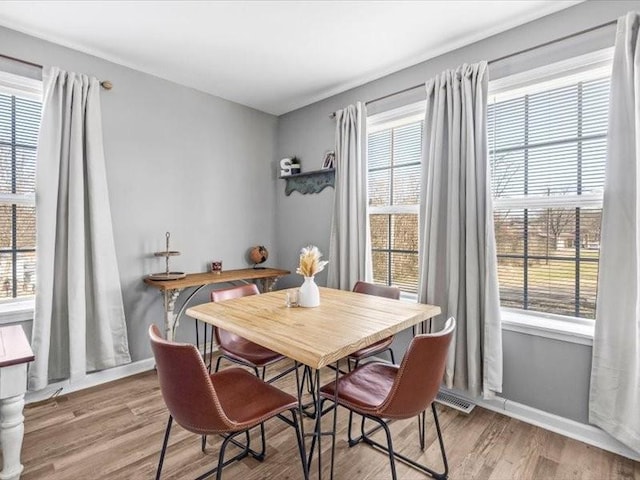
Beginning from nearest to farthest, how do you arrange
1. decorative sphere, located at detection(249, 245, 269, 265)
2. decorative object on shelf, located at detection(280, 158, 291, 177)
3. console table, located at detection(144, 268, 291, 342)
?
console table, located at detection(144, 268, 291, 342)
decorative sphere, located at detection(249, 245, 269, 265)
decorative object on shelf, located at detection(280, 158, 291, 177)

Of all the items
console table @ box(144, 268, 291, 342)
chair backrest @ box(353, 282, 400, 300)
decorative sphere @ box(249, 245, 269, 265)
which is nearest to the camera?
chair backrest @ box(353, 282, 400, 300)

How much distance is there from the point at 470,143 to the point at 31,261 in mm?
3245

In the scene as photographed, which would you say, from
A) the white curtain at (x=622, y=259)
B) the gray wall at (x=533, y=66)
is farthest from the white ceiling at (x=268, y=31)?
the white curtain at (x=622, y=259)

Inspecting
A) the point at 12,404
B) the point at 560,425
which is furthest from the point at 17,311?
the point at 560,425

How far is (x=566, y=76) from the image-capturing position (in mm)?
2088

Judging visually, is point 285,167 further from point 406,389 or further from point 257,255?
point 406,389

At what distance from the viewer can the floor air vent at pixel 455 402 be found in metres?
2.34

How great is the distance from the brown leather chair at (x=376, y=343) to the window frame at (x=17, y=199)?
2.31 meters

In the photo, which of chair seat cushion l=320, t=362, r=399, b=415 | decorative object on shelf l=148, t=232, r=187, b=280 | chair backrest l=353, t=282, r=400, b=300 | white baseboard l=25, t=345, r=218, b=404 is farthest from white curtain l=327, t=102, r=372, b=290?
white baseboard l=25, t=345, r=218, b=404

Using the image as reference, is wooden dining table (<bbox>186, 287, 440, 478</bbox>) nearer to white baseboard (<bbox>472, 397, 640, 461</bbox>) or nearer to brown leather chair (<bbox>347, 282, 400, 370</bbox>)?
brown leather chair (<bbox>347, 282, 400, 370</bbox>)

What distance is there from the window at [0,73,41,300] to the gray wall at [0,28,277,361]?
28 centimetres

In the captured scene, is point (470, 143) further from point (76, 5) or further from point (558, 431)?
point (76, 5)

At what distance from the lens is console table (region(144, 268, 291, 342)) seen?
2699 mm

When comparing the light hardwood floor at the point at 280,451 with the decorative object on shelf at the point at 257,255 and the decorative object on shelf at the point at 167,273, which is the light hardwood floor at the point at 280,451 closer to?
the decorative object on shelf at the point at 167,273
